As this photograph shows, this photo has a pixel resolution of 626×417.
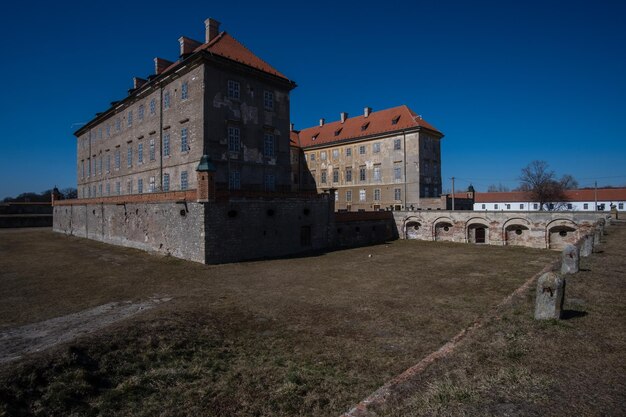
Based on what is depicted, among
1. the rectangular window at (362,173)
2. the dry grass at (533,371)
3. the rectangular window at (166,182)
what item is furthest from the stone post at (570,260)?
the rectangular window at (362,173)

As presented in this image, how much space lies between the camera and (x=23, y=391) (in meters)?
5.39

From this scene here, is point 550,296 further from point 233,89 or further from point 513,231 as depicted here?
point 513,231

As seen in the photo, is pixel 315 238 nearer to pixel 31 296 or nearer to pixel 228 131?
pixel 228 131

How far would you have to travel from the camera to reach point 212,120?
889 inches

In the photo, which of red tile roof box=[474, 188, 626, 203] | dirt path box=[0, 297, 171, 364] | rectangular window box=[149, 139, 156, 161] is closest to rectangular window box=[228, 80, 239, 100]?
rectangular window box=[149, 139, 156, 161]

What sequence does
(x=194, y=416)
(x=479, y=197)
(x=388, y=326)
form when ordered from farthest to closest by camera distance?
(x=479, y=197) < (x=388, y=326) < (x=194, y=416)

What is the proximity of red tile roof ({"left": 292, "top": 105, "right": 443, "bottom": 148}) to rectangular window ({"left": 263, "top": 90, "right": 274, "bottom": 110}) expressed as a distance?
18168 mm

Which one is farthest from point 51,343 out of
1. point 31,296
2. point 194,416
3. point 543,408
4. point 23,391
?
point 543,408

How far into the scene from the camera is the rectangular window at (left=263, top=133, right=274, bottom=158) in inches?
1013

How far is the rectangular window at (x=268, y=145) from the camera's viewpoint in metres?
25.7

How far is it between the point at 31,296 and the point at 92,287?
185 centimetres

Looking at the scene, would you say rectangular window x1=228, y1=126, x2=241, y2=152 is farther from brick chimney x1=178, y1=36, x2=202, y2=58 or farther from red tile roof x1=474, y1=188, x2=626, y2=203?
red tile roof x1=474, y1=188, x2=626, y2=203

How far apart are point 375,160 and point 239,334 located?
35623mm

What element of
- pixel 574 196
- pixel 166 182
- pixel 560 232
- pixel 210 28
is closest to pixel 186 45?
pixel 210 28
